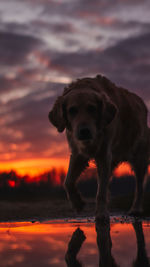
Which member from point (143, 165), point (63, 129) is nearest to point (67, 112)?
point (63, 129)

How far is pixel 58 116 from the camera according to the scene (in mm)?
6145

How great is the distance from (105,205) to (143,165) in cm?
277

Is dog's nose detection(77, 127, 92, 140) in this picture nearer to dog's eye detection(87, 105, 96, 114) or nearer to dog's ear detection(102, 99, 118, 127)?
dog's eye detection(87, 105, 96, 114)

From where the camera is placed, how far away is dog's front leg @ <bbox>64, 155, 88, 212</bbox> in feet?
21.9

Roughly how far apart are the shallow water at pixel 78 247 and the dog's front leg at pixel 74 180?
1.84m

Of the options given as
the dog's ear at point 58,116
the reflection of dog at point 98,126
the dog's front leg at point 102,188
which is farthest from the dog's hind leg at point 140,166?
the dog's ear at point 58,116

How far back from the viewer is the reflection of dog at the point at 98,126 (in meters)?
5.75

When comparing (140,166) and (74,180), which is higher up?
(140,166)

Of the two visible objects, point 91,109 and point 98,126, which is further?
point 98,126

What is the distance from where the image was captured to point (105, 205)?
596 centimetres

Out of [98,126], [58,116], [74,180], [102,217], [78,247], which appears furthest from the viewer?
[74,180]

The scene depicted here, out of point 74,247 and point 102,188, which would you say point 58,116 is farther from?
point 74,247

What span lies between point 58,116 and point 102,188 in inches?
50.5

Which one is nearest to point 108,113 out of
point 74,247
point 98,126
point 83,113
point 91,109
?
point 98,126
